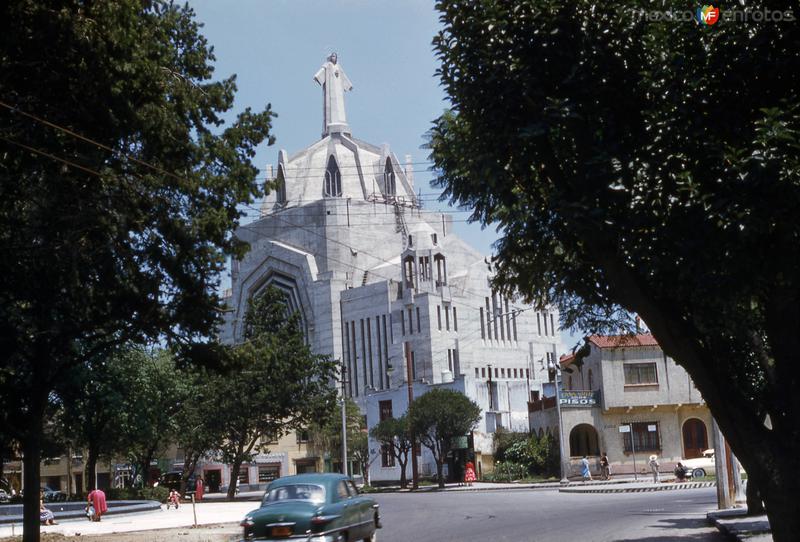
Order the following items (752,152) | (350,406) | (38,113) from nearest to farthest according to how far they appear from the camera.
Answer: (752,152) → (38,113) → (350,406)

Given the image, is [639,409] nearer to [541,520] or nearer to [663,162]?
[541,520]

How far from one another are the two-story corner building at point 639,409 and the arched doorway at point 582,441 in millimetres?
1363

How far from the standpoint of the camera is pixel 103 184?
752 inches

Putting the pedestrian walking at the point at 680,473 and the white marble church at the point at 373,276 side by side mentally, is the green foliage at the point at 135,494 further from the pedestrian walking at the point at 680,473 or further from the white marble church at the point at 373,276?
the white marble church at the point at 373,276

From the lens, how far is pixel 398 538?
2030 centimetres

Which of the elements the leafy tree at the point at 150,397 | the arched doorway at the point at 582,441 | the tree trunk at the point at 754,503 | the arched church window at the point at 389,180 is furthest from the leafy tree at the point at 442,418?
the arched church window at the point at 389,180

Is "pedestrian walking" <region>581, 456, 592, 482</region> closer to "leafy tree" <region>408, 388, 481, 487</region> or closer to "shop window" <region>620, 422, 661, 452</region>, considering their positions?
"shop window" <region>620, 422, 661, 452</region>

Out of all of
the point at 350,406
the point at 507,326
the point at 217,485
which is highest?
the point at 507,326

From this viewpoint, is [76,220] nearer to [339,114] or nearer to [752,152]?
[752,152]

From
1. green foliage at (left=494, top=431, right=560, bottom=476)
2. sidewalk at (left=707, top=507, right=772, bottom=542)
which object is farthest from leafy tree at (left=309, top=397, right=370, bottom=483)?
sidewalk at (left=707, top=507, right=772, bottom=542)

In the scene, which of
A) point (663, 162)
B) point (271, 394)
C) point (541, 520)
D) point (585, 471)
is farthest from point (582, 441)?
point (663, 162)

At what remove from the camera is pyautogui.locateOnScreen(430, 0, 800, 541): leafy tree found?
10.2m

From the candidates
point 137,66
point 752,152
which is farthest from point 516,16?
point 137,66

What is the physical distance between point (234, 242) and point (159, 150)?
10.2 ft
